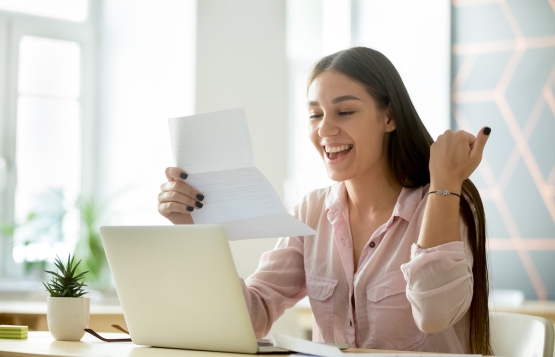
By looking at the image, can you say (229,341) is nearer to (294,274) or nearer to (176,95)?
(294,274)

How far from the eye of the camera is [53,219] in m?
4.03

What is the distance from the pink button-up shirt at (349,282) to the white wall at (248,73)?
199 centimetres

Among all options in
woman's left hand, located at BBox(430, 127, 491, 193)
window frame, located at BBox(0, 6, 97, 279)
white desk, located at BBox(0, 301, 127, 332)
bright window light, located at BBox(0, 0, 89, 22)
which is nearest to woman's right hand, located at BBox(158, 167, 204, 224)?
woman's left hand, located at BBox(430, 127, 491, 193)

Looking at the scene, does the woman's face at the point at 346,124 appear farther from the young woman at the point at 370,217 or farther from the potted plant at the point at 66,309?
the potted plant at the point at 66,309

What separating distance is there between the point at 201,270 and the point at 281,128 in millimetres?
2746

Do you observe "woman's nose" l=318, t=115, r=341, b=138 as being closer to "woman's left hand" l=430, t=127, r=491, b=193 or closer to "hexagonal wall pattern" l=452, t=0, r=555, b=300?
"woman's left hand" l=430, t=127, r=491, b=193

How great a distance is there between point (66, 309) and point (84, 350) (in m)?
0.23

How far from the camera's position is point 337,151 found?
1.76 m

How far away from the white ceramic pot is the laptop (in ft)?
0.63

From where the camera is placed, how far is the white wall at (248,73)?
12.6 feet

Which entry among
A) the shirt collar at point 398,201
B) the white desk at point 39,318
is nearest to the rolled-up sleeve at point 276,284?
the shirt collar at point 398,201

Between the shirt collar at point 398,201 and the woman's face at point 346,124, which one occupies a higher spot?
the woman's face at point 346,124

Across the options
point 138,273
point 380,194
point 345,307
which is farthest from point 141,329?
point 380,194

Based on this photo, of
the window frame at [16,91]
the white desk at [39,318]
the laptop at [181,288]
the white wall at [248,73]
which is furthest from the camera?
the window frame at [16,91]
